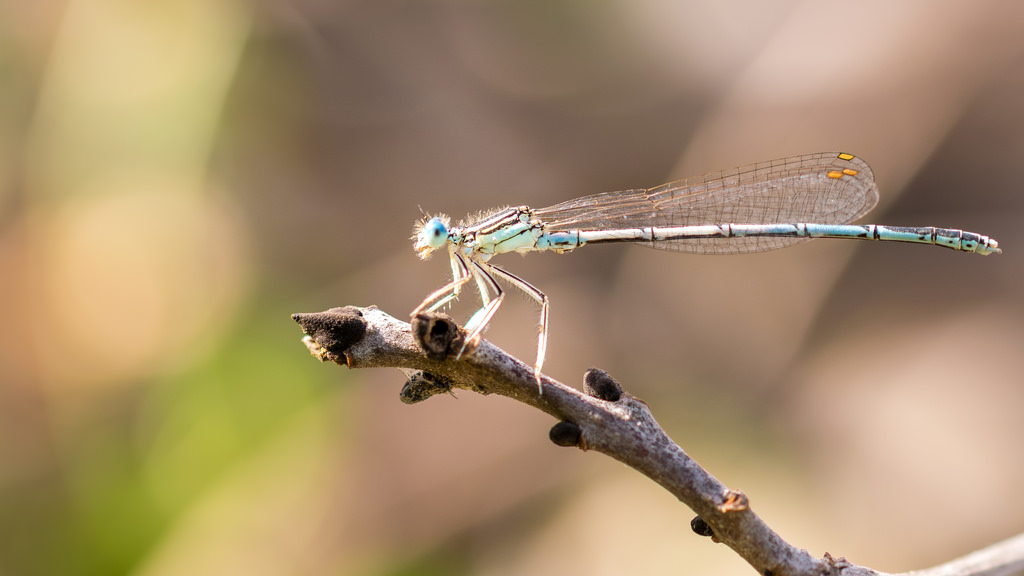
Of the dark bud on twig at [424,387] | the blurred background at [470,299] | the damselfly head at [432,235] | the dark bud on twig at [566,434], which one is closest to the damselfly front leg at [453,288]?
the damselfly head at [432,235]

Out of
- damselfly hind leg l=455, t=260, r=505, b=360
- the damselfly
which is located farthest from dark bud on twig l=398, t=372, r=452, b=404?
the damselfly

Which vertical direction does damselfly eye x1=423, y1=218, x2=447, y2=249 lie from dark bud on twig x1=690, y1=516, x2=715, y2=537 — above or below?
above

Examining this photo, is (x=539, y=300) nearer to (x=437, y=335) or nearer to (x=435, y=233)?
(x=435, y=233)

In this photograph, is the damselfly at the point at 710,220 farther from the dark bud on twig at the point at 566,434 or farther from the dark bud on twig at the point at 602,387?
the dark bud on twig at the point at 566,434

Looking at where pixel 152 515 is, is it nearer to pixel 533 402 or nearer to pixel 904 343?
pixel 533 402

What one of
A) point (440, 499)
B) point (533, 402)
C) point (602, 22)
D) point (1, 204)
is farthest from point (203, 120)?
point (533, 402)

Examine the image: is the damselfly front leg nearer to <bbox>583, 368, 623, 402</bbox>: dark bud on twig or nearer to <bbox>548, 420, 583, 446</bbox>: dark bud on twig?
<bbox>583, 368, 623, 402</bbox>: dark bud on twig
